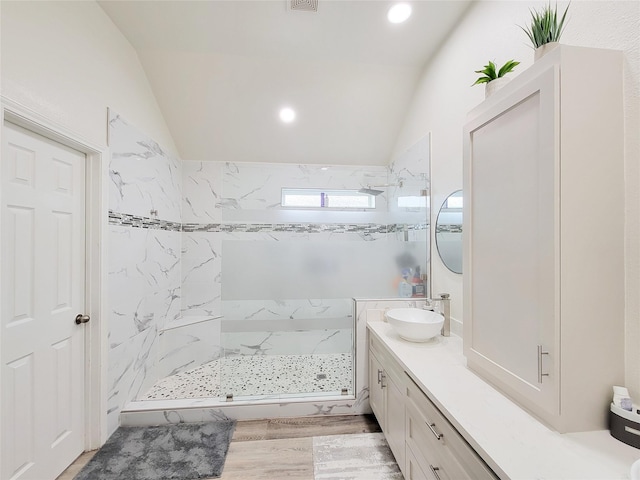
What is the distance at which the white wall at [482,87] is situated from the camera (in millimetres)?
887

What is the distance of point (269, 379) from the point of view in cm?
237

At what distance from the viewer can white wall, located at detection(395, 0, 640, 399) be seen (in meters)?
0.89

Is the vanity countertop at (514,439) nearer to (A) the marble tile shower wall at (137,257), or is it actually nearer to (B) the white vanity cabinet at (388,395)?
(B) the white vanity cabinet at (388,395)

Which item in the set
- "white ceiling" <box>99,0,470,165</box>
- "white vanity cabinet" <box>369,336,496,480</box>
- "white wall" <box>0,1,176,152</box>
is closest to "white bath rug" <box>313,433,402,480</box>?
"white vanity cabinet" <box>369,336,496,480</box>

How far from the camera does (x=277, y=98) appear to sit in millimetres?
2598

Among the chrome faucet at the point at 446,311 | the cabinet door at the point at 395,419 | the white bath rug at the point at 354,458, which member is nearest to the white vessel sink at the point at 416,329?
the chrome faucet at the point at 446,311

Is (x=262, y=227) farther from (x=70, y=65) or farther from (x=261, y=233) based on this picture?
(x=70, y=65)

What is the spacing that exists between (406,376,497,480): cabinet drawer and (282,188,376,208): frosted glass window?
1.98 meters

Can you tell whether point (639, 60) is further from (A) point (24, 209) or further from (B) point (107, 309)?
(B) point (107, 309)

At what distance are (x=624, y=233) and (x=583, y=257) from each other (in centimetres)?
20

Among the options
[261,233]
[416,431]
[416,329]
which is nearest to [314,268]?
[261,233]

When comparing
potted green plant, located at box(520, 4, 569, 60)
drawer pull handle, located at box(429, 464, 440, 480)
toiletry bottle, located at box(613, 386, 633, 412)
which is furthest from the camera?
drawer pull handle, located at box(429, 464, 440, 480)

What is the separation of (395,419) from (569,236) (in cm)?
131

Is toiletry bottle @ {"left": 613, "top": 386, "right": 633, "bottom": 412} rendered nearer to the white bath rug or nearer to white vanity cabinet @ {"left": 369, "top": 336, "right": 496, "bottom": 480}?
white vanity cabinet @ {"left": 369, "top": 336, "right": 496, "bottom": 480}
